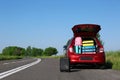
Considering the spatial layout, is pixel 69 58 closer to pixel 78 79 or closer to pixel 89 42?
pixel 89 42

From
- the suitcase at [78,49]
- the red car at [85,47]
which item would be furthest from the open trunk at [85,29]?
the suitcase at [78,49]

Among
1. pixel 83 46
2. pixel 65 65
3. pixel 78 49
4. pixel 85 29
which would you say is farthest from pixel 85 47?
pixel 65 65

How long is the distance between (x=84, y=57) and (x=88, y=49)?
0.51 m

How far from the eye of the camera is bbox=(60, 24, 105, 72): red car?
1898cm

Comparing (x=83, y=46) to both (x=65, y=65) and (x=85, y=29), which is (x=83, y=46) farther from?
(x=65, y=65)

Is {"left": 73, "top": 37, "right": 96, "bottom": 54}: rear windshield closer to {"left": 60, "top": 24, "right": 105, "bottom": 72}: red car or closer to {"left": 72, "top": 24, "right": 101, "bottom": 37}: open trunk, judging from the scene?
{"left": 60, "top": 24, "right": 105, "bottom": 72}: red car

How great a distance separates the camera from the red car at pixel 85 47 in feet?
62.3

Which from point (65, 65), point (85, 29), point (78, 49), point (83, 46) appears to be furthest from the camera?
point (85, 29)

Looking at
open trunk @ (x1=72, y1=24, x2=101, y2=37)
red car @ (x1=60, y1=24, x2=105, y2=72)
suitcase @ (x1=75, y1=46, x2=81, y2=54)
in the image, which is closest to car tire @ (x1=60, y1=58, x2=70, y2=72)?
red car @ (x1=60, y1=24, x2=105, y2=72)

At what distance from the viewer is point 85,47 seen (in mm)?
19234

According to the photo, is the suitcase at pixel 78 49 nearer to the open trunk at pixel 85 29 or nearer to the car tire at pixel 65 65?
the open trunk at pixel 85 29

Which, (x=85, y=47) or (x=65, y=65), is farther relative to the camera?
(x=85, y=47)

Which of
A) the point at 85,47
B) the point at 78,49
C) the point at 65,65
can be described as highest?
the point at 85,47

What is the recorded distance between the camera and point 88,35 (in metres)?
19.7
